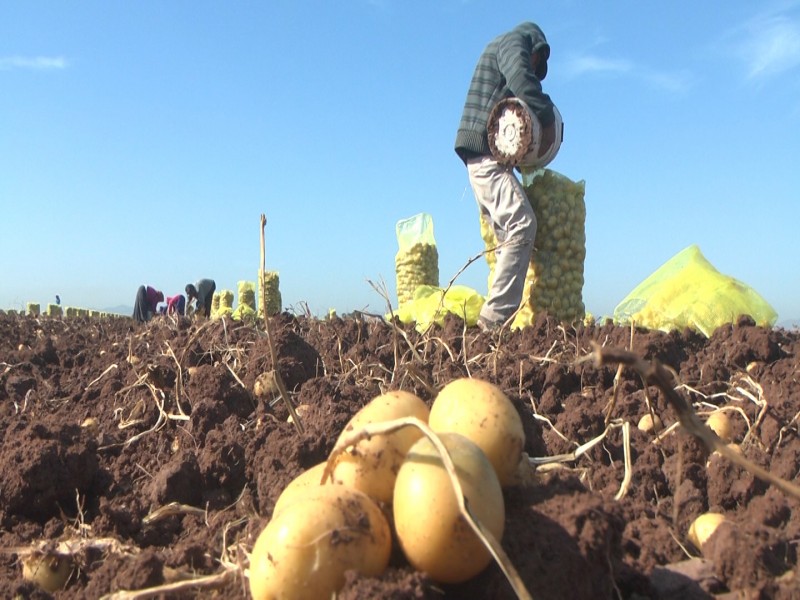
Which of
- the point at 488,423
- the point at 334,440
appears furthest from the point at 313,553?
the point at 334,440

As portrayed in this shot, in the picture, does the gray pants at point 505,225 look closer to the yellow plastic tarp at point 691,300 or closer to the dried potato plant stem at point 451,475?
the yellow plastic tarp at point 691,300

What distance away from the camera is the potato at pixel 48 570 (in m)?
2.12

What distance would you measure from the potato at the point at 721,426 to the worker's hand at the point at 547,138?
146 inches

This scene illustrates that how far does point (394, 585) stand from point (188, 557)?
84 centimetres

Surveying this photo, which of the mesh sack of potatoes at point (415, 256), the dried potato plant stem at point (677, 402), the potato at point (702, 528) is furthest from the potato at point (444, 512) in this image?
the mesh sack of potatoes at point (415, 256)

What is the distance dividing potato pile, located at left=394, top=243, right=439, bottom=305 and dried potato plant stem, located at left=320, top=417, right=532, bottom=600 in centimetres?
838

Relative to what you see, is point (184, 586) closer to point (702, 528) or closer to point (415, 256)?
point (702, 528)

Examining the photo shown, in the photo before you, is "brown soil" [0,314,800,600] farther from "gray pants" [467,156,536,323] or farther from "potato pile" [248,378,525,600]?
"gray pants" [467,156,536,323]

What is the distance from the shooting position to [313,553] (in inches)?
53.1

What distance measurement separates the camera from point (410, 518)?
1.37 metres

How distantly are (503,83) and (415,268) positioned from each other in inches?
149

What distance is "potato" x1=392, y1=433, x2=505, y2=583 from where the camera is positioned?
4.38 feet

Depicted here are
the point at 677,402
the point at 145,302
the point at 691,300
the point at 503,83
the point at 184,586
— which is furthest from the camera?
the point at 145,302

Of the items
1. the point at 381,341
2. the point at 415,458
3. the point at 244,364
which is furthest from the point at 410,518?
the point at 381,341
